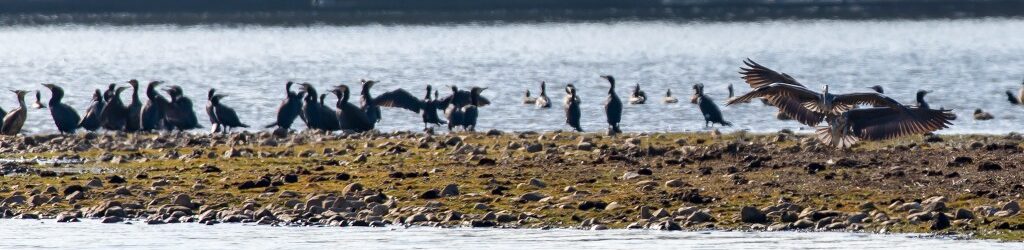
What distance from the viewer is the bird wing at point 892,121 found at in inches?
626

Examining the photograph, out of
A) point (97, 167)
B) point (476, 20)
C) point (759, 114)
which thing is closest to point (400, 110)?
point (759, 114)

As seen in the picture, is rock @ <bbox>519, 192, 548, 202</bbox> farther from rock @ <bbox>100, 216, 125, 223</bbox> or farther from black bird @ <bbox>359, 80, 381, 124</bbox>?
black bird @ <bbox>359, 80, 381, 124</bbox>

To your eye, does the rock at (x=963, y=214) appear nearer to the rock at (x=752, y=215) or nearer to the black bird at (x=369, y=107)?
the rock at (x=752, y=215)

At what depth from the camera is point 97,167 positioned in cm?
1761

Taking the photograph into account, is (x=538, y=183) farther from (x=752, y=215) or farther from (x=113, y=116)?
(x=113, y=116)

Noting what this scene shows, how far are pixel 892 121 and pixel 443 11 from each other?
73.3 m

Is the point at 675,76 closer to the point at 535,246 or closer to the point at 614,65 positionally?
the point at 614,65

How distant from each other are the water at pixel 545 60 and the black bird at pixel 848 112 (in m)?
7.32

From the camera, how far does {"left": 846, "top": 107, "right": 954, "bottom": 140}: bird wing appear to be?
52.1 ft

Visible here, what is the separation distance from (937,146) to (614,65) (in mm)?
34577

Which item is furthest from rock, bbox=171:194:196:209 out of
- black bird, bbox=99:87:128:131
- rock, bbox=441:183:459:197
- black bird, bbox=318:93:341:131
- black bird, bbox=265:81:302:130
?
black bird, bbox=265:81:302:130

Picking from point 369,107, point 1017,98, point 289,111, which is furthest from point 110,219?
point 1017,98

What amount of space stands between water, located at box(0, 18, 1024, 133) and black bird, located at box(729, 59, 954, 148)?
732cm

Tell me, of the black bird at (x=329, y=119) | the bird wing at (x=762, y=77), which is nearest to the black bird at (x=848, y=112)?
the bird wing at (x=762, y=77)
